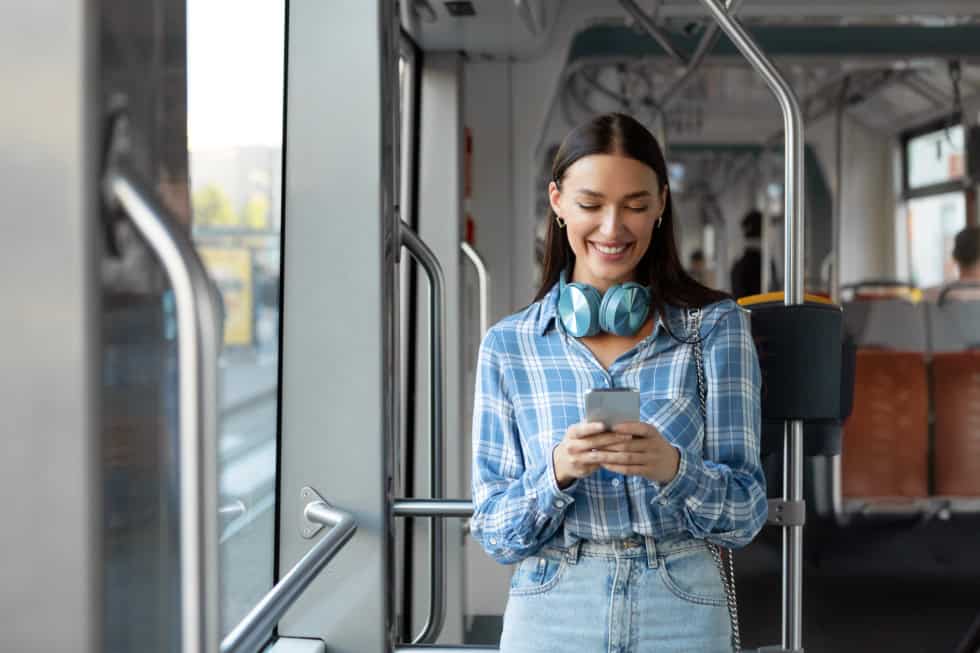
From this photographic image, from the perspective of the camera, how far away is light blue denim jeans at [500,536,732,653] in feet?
5.30

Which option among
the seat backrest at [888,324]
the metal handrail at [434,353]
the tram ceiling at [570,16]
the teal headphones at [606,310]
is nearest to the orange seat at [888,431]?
the seat backrest at [888,324]

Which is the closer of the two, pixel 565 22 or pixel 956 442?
pixel 565 22

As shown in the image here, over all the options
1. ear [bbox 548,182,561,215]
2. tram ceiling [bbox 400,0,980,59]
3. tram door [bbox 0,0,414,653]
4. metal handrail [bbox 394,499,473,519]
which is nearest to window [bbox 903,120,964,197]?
tram ceiling [bbox 400,0,980,59]

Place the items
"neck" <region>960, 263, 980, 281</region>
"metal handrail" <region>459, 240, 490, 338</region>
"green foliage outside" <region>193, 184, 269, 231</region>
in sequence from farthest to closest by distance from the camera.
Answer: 1. "neck" <region>960, 263, 980, 281</region>
2. "metal handrail" <region>459, 240, 490, 338</region>
3. "green foliage outside" <region>193, 184, 269, 231</region>

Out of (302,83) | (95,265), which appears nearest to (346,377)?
(302,83)

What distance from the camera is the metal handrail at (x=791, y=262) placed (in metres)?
2.27

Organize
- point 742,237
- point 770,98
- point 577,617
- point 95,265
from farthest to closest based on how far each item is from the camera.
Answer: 1. point 742,237
2. point 770,98
3. point 577,617
4. point 95,265

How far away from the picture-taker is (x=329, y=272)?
7.83 feet

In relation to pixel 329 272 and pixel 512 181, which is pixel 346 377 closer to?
pixel 329 272

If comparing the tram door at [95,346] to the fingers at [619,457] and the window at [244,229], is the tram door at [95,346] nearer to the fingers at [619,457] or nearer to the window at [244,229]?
the fingers at [619,457]

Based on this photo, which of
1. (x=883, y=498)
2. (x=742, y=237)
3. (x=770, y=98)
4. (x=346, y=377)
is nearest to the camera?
(x=346, y=377)

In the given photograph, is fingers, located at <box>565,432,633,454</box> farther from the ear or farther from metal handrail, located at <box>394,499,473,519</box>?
metal handrail, located at <box>394,499,473,519</box>

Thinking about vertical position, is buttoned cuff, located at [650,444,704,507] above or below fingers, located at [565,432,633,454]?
below

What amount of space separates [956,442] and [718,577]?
5462mm
